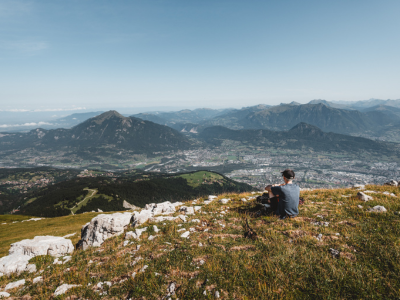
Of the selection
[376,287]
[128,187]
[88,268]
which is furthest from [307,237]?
[128,187]

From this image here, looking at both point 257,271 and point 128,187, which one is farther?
point 128,187

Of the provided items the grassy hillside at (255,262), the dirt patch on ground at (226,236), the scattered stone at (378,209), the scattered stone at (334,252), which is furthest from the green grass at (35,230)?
the scattered stone at (378,209)

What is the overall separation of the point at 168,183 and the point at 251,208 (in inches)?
7485

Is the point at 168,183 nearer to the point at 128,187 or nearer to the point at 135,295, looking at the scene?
the point at 128,187

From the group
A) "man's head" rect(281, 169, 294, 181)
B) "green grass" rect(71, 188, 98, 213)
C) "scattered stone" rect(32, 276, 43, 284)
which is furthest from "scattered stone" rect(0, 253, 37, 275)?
"green grass" rect(71, 188, 98, 213)

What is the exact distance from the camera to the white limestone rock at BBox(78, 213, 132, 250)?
13289 mm

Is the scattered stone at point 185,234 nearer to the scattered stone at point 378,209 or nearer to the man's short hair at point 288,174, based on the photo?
the man's short hair at point 288,174

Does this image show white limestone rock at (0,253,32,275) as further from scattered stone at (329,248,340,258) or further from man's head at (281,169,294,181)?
man's head at (281,169,294,181)

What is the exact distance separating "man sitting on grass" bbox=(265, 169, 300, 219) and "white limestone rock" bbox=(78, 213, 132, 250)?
12.9m

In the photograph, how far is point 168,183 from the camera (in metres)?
196

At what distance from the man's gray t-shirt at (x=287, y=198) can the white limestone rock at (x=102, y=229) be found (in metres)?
13.0

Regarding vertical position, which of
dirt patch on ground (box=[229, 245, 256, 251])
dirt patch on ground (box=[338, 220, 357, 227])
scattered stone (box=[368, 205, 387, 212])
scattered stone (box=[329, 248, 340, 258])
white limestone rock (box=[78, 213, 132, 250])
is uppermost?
scattered stone (box=[329, 248, 340, 258])

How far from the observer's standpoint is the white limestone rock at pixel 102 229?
43.6 ft

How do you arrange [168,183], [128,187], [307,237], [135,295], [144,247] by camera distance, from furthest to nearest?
1. [168,183]
2. [128,187]
3. [144,247]
4. [307,237]
5. [135,295]
